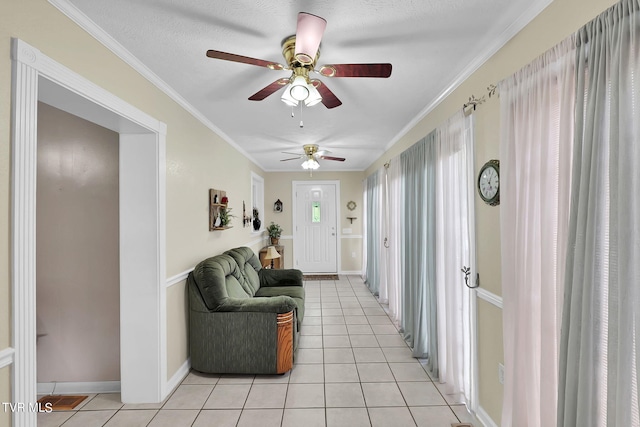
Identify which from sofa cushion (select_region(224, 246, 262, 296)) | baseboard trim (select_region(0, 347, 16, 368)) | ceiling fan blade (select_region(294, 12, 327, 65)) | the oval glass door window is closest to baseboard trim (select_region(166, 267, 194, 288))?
sofa cushion (select_region(224, 246, 262, 296))

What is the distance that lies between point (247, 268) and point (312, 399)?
6.25 feet

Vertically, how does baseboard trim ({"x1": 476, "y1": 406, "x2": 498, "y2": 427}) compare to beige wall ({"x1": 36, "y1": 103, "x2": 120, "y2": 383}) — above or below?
below

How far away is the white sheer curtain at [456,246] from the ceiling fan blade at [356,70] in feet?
3.04

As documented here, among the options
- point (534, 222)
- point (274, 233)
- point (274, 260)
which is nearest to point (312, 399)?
point (534, 222)

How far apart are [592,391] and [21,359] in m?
2.29

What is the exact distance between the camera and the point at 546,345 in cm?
138

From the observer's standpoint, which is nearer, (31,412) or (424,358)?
(31,412)

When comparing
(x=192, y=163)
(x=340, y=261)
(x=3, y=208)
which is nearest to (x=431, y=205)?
(x=192, y=163)

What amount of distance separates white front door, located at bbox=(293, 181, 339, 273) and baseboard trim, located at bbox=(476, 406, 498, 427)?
5007mm

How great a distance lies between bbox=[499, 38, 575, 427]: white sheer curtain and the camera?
130 cm

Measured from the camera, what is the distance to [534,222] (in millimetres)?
1471

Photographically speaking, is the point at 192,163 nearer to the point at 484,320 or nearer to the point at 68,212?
the point at 68,212

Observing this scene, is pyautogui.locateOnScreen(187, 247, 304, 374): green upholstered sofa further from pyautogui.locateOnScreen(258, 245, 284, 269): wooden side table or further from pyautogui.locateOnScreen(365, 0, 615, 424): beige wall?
pyautogui.locateOnScreen(258, 245, 284, 269): wooden side table

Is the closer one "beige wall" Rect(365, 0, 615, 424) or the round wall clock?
"beige wall" Rect(365, 0, 615, 424)
